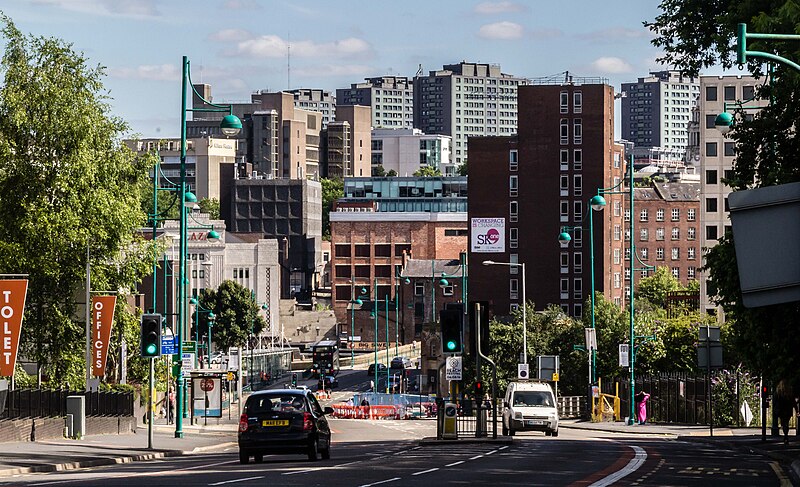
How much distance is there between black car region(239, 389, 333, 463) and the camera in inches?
1235

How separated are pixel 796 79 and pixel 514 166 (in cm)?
12843

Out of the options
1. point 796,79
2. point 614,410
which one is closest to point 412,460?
point 796,79

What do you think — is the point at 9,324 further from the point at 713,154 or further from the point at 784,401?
the point at 713,154

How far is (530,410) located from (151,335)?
16.7 metres

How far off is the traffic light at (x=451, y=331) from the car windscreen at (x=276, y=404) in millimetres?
6065

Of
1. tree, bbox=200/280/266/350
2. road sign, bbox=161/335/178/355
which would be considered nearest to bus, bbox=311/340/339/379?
tree, bbox=200/280/266/350

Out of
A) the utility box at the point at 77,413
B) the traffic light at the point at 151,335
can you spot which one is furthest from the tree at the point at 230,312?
the traffic light at the point at 151,335

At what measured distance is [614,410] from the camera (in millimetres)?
69625

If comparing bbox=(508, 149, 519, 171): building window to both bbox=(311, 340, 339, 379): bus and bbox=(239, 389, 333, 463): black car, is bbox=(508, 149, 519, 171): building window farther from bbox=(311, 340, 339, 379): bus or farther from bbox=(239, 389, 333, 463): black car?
bbox=(239, 389, 333, 463): black car

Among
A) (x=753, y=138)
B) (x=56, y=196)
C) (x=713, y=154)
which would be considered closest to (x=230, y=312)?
(x=713, y=154)

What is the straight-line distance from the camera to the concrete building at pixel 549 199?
495 feet

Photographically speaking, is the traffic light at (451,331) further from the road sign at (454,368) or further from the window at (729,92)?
the window at (729,92)

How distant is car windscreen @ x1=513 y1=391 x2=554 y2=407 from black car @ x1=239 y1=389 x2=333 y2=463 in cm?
1975

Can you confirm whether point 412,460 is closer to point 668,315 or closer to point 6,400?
point 6,400
